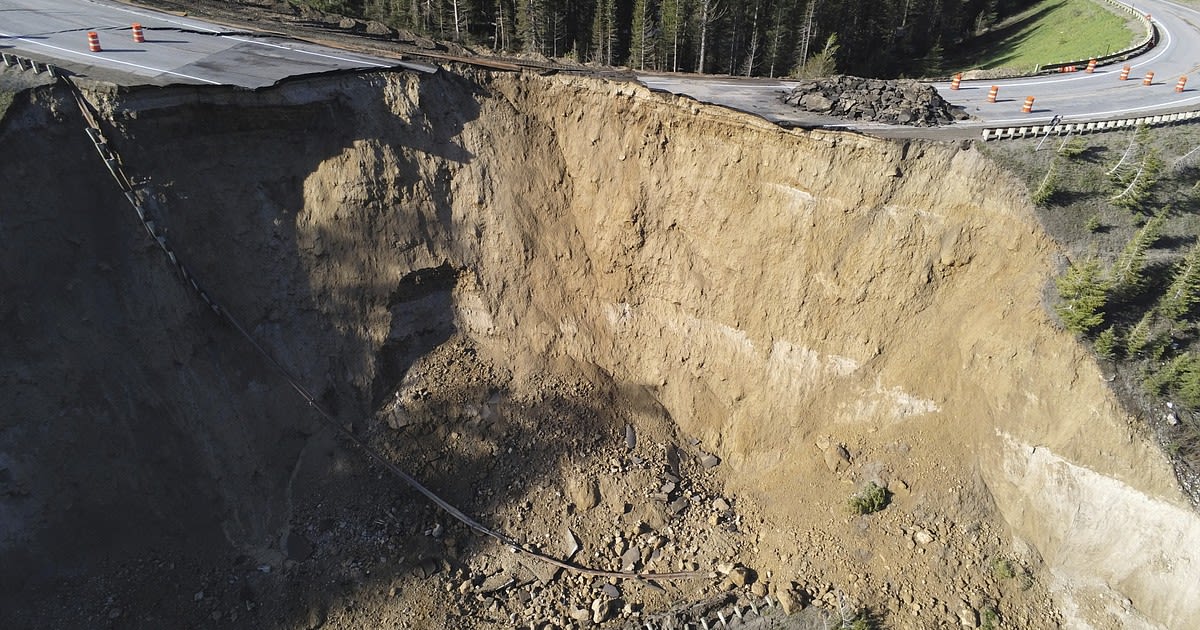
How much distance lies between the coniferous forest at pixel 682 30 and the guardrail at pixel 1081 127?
13.0 meters

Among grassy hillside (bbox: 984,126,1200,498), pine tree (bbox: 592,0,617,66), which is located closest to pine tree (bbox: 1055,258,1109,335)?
grassy hillside (bbox: 984,126,1200,498)

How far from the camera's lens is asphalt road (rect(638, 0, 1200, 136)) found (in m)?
17.5

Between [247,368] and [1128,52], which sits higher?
[1128,52]

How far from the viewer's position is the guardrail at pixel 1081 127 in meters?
16.2

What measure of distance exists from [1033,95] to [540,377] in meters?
18.2

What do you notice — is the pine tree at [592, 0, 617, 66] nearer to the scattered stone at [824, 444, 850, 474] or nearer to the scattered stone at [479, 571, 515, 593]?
the scattered stone at [824, 444, 850, 474]

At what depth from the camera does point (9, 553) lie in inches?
614

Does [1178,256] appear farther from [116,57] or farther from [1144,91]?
[116,57]

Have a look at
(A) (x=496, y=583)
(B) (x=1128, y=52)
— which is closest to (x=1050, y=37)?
(B) (x=1128, y=52)

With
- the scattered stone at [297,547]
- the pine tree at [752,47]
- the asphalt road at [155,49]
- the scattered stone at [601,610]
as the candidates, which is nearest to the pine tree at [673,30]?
the pine tree at [752,47]

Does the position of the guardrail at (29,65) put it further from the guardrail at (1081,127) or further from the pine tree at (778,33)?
the pine tree at (778,33)

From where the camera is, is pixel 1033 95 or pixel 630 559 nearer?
pixel 630 559

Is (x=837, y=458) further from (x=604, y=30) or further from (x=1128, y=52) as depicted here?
(x=604, y=30)

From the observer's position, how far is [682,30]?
3041 cm
